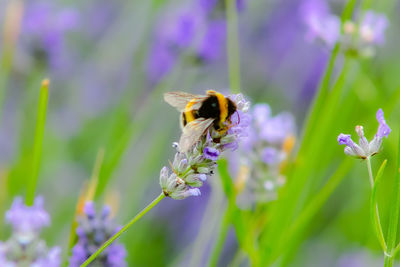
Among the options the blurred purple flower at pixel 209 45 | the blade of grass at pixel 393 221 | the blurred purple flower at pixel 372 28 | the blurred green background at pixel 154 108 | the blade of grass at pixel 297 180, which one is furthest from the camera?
the blurred purple flower at pixel 209 45

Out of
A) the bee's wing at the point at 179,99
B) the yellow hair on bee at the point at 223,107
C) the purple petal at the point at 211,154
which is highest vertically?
the yellow hair on bee at the point at 223,107

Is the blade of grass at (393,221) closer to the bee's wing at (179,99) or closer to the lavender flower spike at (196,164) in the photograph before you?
A: the lavender flower spike at (196,164)

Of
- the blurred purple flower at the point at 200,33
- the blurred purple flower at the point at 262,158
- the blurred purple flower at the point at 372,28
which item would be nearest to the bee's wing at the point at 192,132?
the blurred purple flower at the point at 262,158

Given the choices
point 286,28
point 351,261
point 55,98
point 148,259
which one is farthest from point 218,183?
point 286,28

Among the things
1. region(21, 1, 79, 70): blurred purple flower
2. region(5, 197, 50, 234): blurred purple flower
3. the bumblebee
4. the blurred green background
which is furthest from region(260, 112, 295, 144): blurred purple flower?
region(21, 1, 79, 70): blurred purple flower

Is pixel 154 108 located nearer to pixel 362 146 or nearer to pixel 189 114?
pixel 189 114

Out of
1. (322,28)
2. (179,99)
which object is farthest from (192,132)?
(322,28)

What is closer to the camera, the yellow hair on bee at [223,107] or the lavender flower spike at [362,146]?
the lavender flower spike at [362,146]
